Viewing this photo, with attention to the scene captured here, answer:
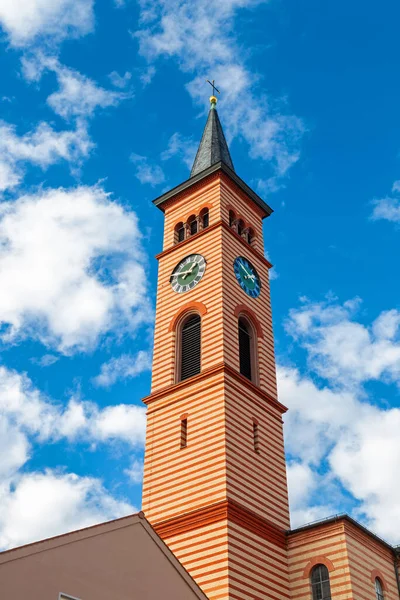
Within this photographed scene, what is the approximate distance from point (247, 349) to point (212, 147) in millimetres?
16058

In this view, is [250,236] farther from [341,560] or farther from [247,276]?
[341,560]

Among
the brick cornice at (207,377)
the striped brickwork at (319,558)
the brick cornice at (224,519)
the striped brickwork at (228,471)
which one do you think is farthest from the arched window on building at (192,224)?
the striped brickwork at (319,558)

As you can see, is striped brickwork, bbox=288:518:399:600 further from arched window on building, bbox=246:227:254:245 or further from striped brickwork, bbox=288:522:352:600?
arched window on building, bbox=246:227:254:245

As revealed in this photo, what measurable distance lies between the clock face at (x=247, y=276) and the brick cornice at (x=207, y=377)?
237 inches

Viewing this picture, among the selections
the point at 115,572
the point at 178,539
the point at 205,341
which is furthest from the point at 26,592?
the point at 205,341

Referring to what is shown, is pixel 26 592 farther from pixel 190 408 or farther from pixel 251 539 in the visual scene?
pixel 190 408

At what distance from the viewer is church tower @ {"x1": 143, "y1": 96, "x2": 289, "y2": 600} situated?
89.0ft

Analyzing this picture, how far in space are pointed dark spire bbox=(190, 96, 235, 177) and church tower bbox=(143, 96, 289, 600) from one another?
3077mm

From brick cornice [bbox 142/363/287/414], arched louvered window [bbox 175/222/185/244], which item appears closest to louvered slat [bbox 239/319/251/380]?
brick cornice [bbox 142/363/287/414]

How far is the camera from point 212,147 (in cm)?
4547

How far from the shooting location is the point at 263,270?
40.0 m

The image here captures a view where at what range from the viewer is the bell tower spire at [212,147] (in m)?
44.0

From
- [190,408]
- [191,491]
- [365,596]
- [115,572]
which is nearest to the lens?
[115,572]

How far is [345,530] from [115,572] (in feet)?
42.8
